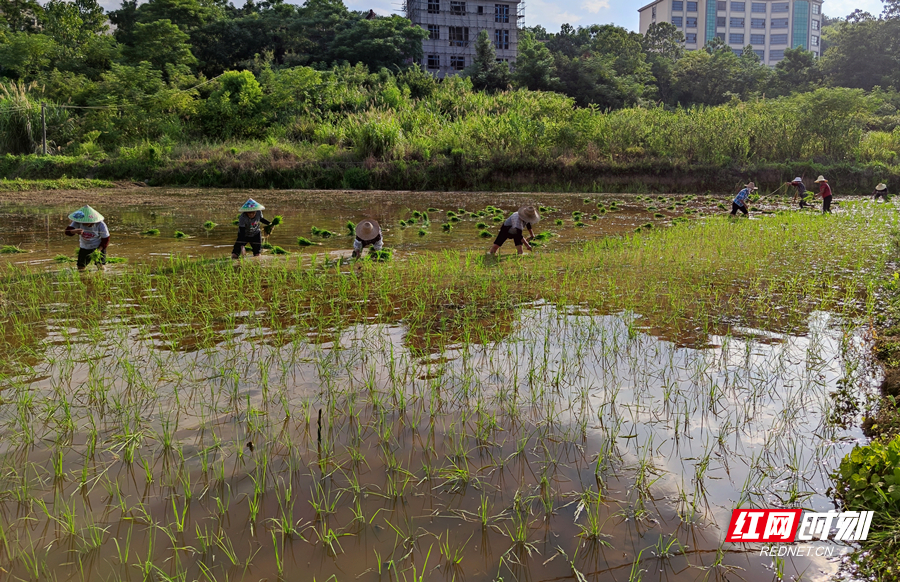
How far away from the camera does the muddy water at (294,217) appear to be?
10.1m

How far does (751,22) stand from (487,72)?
48.6m

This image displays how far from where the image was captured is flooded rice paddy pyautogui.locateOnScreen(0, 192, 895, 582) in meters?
2.38

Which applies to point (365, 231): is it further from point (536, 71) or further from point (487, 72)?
point (487, 72)

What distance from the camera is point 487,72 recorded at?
124 ft

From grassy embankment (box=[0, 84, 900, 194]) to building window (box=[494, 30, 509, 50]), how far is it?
23105 mm

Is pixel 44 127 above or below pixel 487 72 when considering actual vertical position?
below

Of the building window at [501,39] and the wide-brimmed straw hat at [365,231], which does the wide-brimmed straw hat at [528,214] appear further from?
the building window at [501,39]

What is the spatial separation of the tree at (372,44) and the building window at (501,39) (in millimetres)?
9107

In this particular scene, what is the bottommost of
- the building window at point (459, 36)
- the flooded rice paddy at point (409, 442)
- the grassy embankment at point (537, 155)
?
the flooded rice paddy at point (409, 442)

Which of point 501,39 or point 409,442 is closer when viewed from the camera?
point 409,442

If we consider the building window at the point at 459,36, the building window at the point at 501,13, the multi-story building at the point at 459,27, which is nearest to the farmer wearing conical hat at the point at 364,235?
the multi-story building at the point at 459,27

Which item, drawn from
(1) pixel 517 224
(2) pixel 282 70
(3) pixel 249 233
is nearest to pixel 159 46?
(2) pixel 282 70

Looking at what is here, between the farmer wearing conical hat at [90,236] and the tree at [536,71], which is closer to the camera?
the farmer wearing conical hat at [90,236]

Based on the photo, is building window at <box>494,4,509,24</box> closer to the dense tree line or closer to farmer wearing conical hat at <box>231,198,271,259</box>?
the dense tree line
